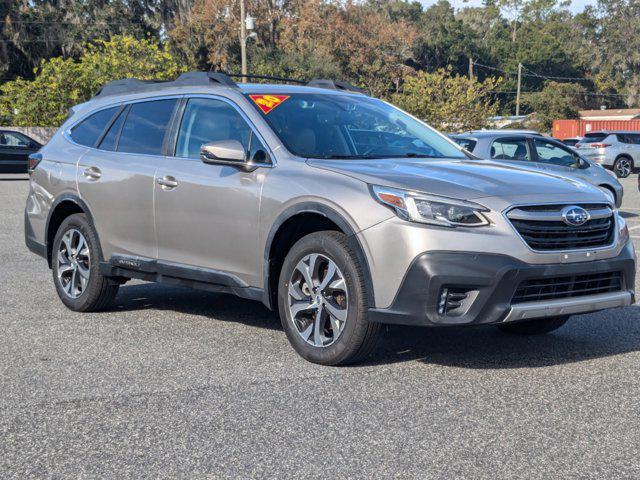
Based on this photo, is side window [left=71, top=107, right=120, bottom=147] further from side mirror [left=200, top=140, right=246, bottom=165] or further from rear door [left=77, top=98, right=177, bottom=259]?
side mirror [left=200, top=140, right=246, bottom=165]

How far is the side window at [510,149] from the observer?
590 inches

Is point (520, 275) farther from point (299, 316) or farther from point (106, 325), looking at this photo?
point (106, 325)

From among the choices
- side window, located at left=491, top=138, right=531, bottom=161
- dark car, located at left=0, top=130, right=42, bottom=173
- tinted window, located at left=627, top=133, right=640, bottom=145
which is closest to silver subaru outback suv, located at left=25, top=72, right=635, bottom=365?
side window, located at left=491, top=138, right=531, bottom=161

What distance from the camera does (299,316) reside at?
579 centimetres

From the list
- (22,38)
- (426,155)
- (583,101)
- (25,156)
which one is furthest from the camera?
(583,101)

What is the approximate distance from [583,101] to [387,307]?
95975 millimetres

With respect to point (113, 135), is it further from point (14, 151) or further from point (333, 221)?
point (14, 151)

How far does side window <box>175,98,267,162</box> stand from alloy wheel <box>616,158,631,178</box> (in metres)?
29.7

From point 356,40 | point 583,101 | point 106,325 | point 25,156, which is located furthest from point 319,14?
point 106,325

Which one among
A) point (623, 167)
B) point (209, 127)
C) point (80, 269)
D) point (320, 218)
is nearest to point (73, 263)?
point (80, 269)

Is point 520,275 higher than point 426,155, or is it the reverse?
point 426,155

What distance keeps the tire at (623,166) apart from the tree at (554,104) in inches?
1710

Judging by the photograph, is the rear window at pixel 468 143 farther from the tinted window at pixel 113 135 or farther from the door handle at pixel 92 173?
the door handle at pixel 92 173

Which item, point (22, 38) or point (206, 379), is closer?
point (206, 379)
